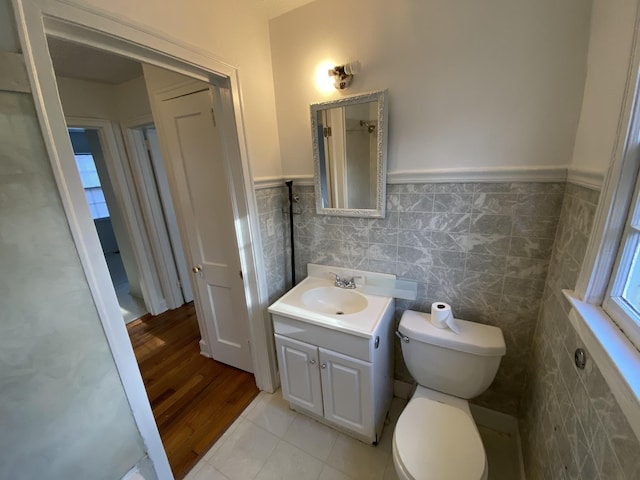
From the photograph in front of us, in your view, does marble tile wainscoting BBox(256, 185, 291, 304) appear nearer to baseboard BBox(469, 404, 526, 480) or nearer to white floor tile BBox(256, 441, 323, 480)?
white floor tile BBox(256, 441, 323, 480)

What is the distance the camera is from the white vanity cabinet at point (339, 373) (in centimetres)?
130

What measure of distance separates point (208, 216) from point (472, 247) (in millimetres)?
1622

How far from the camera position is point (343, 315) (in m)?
1.38

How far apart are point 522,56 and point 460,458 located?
167 centimetres

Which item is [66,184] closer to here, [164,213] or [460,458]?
[460,458]

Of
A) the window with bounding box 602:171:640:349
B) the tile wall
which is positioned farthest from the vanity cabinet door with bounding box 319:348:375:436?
the window with bounding box 602:171:640:349

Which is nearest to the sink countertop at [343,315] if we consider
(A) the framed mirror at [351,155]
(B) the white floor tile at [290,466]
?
(A) the framed mirror at [351,155]

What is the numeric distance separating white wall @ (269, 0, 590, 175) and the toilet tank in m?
0.83

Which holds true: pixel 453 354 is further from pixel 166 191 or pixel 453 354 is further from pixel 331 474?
pixel 166 191

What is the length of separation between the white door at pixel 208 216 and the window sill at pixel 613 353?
1.61 metres

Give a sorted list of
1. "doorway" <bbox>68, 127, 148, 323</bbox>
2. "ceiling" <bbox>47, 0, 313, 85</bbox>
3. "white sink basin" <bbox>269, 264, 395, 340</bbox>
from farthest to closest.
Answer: "doorway" <bbox>68, 127, 148, 323</bbox> < "ceiling" <bbox>47, 0, 313, 85</bbox> < "white sink basin" <bbox>269, 264, 395, 340</bbox>

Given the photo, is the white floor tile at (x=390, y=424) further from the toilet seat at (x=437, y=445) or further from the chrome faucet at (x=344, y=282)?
the chrome faucet at (x=344, y=282)

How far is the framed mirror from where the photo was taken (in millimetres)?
1384

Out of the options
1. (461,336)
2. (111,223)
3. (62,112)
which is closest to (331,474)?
(461,336)
